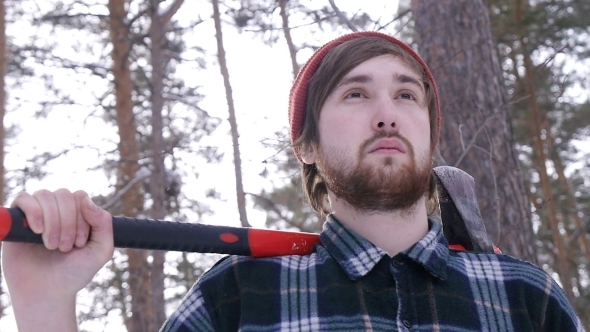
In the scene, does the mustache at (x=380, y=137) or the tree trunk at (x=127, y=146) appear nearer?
the mustache at (x=380, y=137)

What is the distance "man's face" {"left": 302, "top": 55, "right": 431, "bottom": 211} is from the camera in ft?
7.61

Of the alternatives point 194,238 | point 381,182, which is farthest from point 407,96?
point 194,238

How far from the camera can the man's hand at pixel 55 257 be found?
178 centimetres

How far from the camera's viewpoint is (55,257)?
6.17ft

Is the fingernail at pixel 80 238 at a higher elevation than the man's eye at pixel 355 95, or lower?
lower

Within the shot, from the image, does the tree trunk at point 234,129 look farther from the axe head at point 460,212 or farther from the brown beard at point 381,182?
the brown beard at point 381,182

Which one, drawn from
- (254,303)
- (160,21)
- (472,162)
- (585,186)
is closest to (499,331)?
(254,303)

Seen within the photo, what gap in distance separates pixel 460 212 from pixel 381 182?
1.74 feet

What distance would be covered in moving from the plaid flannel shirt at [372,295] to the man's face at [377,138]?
20 cm

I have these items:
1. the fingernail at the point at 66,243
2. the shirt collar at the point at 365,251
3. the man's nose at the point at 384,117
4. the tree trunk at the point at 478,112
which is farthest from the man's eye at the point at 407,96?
the tree trunk at the point at 478,112

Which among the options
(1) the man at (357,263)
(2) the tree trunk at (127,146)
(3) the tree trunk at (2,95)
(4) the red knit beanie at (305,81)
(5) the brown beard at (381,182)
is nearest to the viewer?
(1) the man at (357,263)

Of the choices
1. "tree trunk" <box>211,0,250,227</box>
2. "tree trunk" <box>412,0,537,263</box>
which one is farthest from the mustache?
"tree trunk" <box>211,0,250,227</box>

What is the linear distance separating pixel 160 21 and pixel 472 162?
5.28 m

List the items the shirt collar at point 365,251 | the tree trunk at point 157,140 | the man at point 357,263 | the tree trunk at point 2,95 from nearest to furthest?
the man at point 357,263 → the shirt collar at point 365,251 → the tree trunk at point 157,140 → the tree trunk at point 2,95
